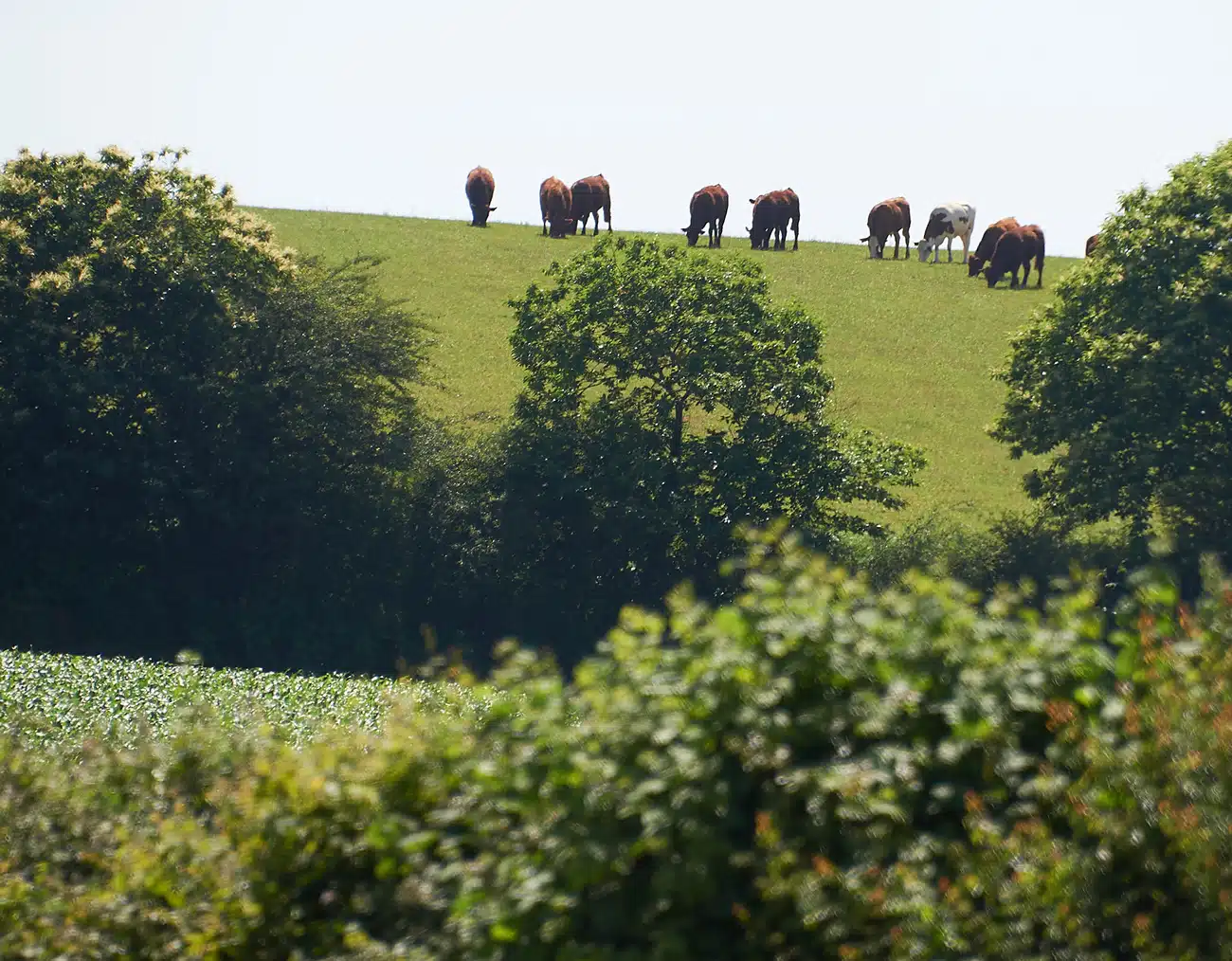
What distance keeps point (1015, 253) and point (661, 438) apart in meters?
34.8

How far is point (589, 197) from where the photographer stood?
67562mm

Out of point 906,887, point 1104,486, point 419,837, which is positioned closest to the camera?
point 906,887

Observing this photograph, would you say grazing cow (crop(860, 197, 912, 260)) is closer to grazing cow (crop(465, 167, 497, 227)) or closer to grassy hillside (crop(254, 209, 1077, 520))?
grassy hillside (crop(254, 209, 1077, 520))

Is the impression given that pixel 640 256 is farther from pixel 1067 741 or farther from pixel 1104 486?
pixel 1067 741

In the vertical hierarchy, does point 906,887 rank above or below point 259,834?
above

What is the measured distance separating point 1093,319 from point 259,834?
29166mm

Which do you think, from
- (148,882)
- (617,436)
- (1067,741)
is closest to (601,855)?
(1067,741)

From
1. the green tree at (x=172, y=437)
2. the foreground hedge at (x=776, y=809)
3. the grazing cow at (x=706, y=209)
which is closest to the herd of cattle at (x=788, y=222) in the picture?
the grazing cow at (x=706, y=209)

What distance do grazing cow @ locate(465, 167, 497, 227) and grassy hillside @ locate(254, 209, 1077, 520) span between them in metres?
0.81

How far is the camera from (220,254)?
104ft

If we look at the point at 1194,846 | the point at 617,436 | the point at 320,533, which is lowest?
the point at 320,533

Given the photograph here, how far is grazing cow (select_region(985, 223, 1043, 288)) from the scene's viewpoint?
61.9 metres

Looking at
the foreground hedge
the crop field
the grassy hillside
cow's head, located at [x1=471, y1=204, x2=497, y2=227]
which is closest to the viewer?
the foreground hedge

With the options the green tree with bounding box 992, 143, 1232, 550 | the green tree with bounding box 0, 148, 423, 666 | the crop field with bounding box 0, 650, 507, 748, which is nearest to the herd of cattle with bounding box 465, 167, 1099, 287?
the green tree with bounding box 992, 143, 1232, 550
